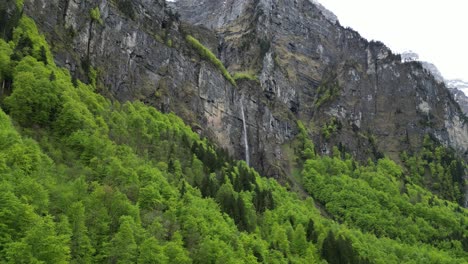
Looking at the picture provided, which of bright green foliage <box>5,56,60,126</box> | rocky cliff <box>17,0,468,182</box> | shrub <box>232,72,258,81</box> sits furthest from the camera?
shrub <box>232,72,258,81</box>

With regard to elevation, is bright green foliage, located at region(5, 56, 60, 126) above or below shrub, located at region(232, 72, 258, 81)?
below

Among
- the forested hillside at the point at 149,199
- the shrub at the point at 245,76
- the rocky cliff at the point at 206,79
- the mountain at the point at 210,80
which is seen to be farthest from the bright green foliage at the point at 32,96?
the shrub at the point at 245,76

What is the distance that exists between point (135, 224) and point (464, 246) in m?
101

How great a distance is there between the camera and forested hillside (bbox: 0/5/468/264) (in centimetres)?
4719

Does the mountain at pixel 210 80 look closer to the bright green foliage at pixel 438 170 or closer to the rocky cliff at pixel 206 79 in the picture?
the rocky cliff at pixel 206 79

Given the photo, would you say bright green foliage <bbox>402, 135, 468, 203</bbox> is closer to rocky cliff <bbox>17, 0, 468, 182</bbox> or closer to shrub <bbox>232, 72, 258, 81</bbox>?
rocky cliff <bbox>17, 0, 468, 182</bbox>

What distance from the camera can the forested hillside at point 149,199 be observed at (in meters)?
47.2

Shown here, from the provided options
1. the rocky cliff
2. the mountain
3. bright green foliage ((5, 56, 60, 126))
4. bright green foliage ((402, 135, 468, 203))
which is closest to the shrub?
the mountain

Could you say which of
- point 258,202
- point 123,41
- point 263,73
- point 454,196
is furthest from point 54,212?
point 454,196

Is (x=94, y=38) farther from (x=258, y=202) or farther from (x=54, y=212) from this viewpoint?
(x=54, y=212)

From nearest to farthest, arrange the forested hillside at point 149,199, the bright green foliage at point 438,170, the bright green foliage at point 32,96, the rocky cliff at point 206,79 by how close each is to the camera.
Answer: the forested hillside at point 149,199 < the bright green foliage at point 32,96 < the rocky cliff at point 206,79 < the bright green foliage at point 438,170

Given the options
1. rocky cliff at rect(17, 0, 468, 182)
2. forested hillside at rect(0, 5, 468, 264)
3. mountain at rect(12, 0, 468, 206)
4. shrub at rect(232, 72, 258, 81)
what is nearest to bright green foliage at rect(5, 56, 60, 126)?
forested hillside at rect(0, 5, 468, 264)

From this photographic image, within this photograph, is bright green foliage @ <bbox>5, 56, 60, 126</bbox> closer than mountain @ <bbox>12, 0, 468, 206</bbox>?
Yes

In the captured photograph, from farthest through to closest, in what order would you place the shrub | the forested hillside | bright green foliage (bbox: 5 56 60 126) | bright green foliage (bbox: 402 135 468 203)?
bright green foliage (bbox: 402 135 468 203)
the shrub
bright green foliage (bbox: 5 56 60 126)
the forested hillside
